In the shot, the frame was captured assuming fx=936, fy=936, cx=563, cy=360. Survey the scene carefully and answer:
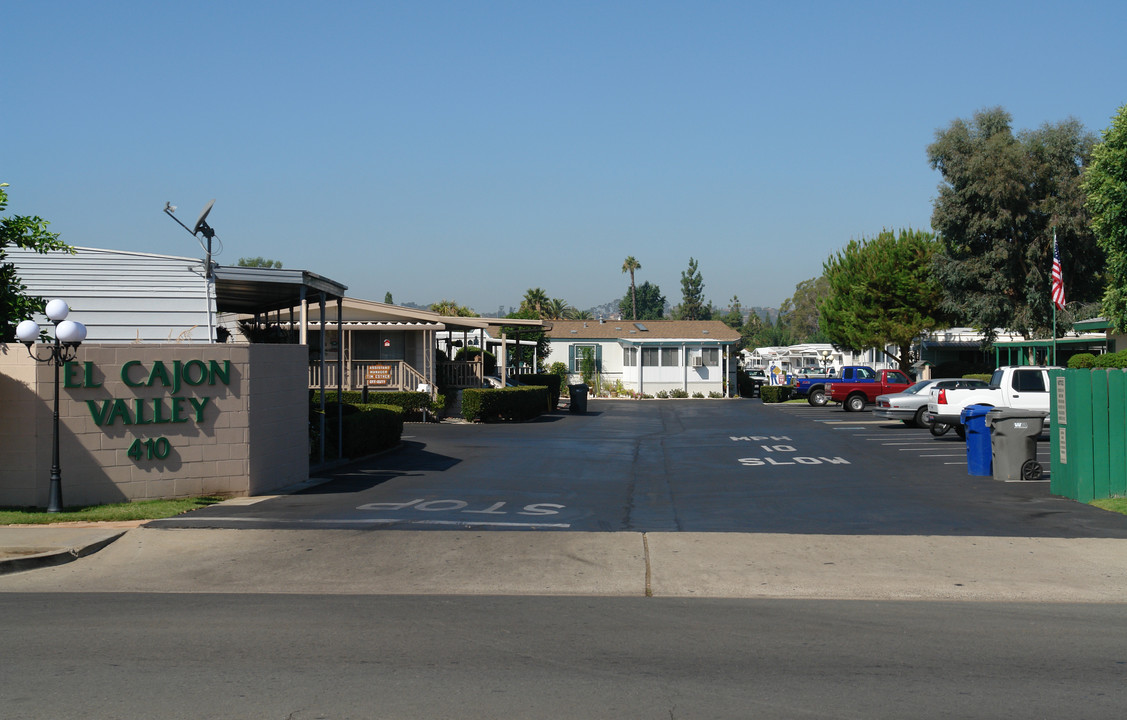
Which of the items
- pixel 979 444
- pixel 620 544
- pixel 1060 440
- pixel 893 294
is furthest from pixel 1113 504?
pixel 893 294

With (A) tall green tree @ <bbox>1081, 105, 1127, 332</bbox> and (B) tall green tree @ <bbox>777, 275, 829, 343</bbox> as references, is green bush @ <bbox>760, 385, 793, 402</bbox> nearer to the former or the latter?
(A) tall green tree @ <bbox>1081, 105, 1127, 332</bbox>

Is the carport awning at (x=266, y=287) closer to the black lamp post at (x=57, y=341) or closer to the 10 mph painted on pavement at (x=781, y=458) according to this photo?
the black lamp post at (x=57, y=341)

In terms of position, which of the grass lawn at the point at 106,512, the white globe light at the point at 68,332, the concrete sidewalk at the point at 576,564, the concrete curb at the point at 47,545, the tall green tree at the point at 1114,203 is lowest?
the concrete sidewalk at the point at 576,564

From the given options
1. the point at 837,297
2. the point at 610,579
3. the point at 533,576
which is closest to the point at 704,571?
the point at 610,579

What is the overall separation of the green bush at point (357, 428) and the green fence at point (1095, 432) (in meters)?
13.1

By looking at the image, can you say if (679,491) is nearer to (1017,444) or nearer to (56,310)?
(1017,444)

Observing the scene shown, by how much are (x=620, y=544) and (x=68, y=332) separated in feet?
24.9

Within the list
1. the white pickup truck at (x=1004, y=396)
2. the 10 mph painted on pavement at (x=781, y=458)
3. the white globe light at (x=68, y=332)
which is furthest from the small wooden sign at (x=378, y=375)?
the white globe light at (x=68, y=332)

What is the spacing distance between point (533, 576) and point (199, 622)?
3260 mm

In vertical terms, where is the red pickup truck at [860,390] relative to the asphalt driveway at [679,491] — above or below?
above

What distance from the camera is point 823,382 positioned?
43.4 m

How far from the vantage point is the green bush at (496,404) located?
31.5 meters

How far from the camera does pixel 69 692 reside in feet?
18.7

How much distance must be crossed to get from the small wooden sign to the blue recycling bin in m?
19.6
